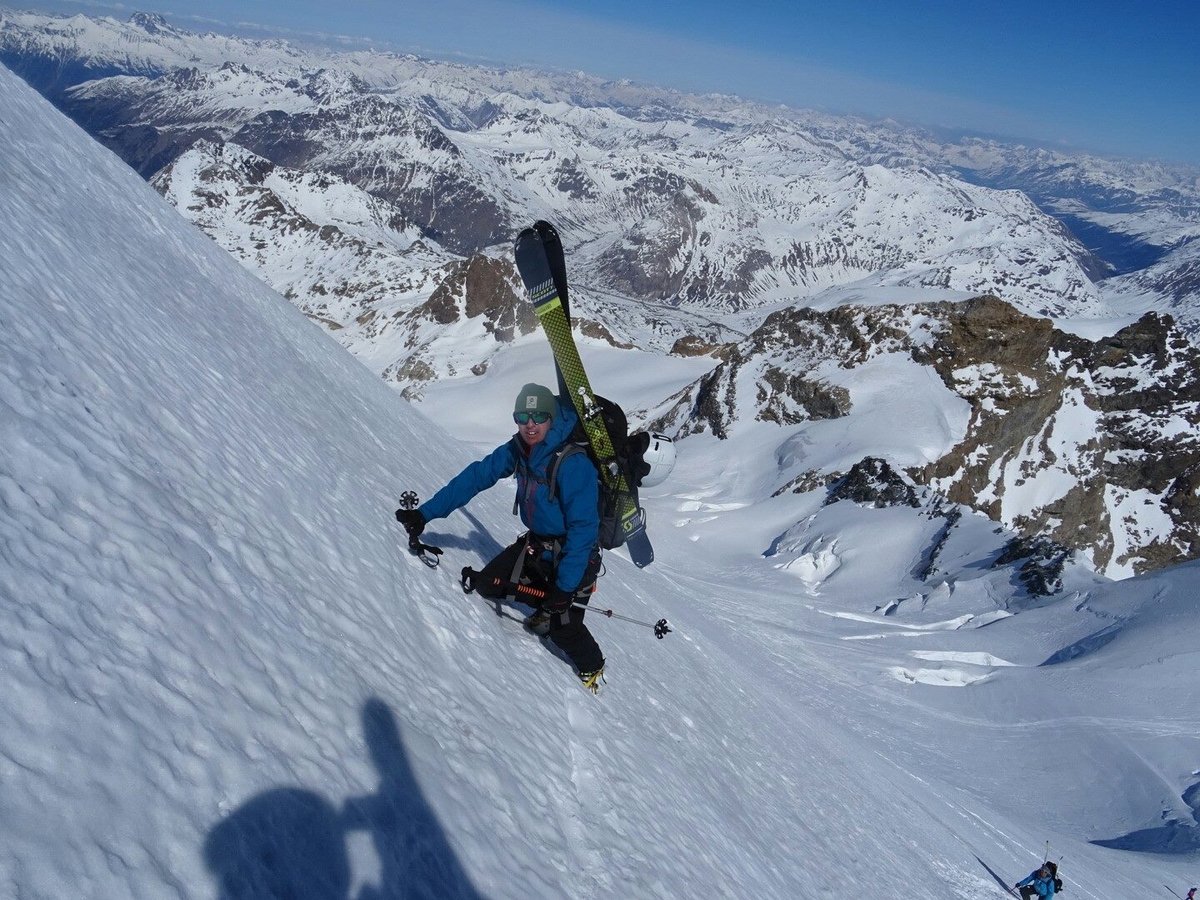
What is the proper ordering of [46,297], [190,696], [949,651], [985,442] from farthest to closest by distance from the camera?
[985,442], [949,651], [46,297], [190,696]

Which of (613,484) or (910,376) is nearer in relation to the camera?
(613,484)

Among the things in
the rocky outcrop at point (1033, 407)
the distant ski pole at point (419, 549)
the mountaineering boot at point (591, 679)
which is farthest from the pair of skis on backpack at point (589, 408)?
the rocky outcrop at point (1033, 407)

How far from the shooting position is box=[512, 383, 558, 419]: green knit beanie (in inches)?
219

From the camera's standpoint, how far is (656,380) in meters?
77.1

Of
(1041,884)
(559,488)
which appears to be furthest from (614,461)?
(1041,884)

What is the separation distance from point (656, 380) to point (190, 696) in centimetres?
7512

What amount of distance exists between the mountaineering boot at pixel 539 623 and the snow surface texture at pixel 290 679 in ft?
0.44

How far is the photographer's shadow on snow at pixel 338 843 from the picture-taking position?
256 cm

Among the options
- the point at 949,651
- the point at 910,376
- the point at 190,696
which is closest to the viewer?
the point at 190,696

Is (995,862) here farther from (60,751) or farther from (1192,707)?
(1192,707)

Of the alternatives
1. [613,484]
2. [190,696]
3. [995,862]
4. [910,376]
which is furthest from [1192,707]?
[910,376]

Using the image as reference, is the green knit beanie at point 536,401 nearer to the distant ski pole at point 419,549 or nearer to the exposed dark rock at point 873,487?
the distant ski pole at point 419,549

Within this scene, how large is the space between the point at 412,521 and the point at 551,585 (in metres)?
1.40

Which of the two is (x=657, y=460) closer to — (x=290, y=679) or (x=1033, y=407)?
(x=290, y=679)
